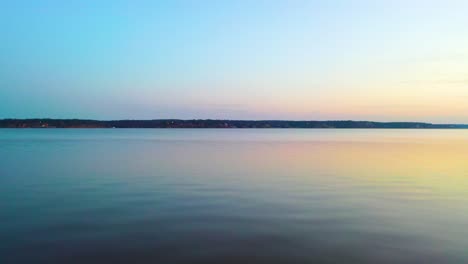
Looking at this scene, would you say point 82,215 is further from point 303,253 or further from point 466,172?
point 466,172

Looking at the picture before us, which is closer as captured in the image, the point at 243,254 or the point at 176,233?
the point at 243,254

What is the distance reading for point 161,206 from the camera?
14.8 meters

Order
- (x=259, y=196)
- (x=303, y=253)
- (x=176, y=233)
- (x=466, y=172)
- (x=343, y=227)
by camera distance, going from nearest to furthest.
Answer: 1. (x=303, y=253)
2. (x=176, y=233)
3. (x=343, y=227)
4. (x=259, y=196)
5. (x=466, y=172)

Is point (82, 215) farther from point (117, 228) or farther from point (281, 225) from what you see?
point (281, 225)

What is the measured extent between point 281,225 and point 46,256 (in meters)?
6.01

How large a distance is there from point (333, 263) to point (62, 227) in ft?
23.3

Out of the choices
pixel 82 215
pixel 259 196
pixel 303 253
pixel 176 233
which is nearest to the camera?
pixel 303 253

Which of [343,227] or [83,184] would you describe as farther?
[83,184]

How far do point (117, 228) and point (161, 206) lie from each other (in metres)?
3.37

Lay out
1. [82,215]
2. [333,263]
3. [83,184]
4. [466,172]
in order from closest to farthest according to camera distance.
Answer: [333,263]
[82,215]
[83,184]
[466,172]

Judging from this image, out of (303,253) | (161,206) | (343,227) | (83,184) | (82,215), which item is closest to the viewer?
(303,253)

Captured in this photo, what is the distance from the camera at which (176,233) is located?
11023 millimetres

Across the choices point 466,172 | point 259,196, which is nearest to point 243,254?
point 259,196

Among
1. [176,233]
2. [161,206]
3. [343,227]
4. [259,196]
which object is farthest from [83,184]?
[343,227]
